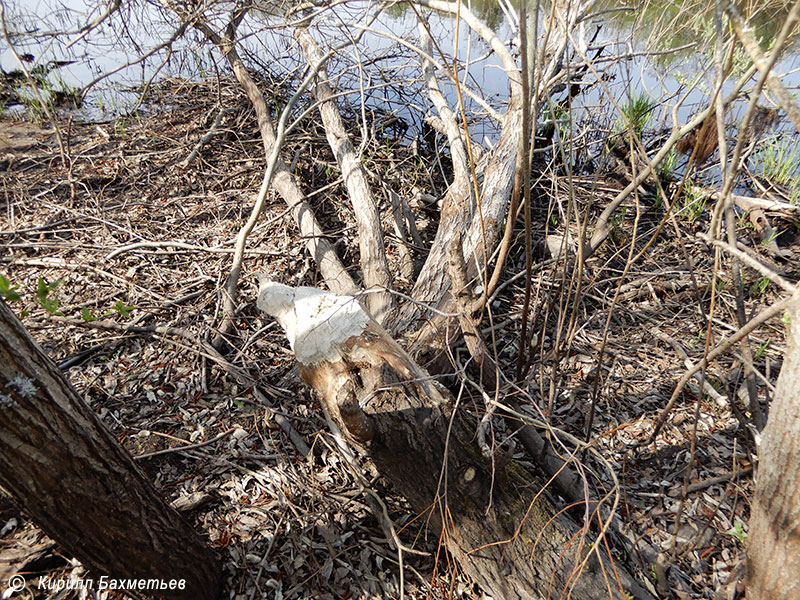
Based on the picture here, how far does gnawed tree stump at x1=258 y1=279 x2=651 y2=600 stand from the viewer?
1580 millimetres

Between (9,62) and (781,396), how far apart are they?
7809 mm

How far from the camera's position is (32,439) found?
3.86ft

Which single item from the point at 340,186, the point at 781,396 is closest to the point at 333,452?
the point at 781,396

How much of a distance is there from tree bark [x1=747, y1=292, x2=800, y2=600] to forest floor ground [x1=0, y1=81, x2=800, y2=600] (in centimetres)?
27

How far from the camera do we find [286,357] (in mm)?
2637

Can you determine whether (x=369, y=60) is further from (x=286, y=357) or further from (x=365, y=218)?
(x=286, y=357)

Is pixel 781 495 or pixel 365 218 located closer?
pixel 781 495

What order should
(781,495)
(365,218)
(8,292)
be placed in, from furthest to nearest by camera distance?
(365,218) → (8,292) → (781,495)

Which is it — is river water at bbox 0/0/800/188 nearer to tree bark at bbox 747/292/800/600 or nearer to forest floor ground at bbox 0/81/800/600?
forest floor ground at bbox 0/81/800/600

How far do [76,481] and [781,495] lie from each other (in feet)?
6.26

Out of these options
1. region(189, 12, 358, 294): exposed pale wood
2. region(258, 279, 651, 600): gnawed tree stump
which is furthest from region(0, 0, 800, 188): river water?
region(258, 279, 651, 600): gnawed tree stump

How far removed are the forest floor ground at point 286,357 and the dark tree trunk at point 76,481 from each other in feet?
1.32

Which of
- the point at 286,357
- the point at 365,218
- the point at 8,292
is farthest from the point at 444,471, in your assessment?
the point at 365,218

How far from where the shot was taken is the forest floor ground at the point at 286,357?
1846 millimetres
